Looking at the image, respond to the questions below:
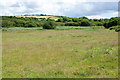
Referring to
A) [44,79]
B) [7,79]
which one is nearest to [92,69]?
[44,79]

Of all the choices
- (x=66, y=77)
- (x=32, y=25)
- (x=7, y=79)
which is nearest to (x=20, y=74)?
(x=7, y=79)

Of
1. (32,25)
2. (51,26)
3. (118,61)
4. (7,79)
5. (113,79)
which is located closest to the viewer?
(113,79)

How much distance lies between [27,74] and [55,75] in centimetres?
133

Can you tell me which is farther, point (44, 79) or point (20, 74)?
point (20, 74)

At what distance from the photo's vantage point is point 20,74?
700cm

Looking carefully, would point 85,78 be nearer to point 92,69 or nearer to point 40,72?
point 92,69

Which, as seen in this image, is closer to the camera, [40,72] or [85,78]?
[85,78]

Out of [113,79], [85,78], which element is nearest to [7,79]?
[85,78]

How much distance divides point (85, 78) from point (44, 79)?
170 cm

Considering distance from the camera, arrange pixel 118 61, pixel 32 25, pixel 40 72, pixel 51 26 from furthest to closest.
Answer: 1. pixel 32 25
2. pixel 51 26
3. pixel 118 61
4. pixel 40 72

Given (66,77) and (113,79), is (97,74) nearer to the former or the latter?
(113,79)

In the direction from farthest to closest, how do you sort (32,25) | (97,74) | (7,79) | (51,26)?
1. (32,25)
2. (51,26)
3. (97,74)
4. (7,79)

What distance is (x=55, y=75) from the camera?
6754 millimetres

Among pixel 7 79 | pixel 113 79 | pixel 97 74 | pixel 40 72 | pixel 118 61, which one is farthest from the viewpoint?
pixel 118 61
